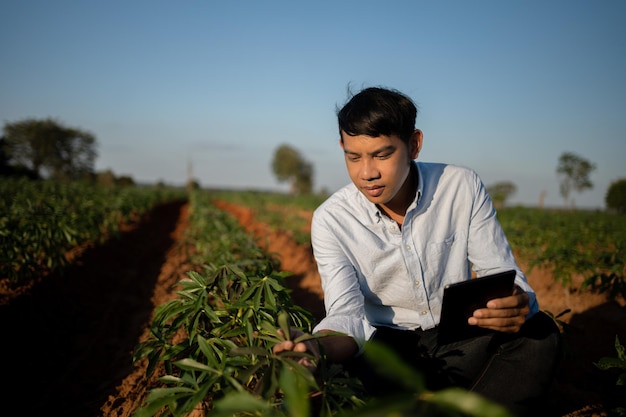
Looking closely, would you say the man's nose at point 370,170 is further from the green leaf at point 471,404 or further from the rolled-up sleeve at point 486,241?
the green leaf at point 471,404

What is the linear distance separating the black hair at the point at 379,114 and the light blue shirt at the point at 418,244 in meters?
0.31

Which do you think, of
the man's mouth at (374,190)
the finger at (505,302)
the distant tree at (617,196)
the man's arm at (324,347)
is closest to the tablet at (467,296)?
the finger at (505,302)

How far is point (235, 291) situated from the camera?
2.00 meters

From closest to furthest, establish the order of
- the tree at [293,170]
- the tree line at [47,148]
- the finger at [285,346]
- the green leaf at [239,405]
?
the green leaf at [239,405] → the finger at [285,346] → the tree line at [47,148] → the tree at [293,170]

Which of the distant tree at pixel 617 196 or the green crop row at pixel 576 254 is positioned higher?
the green crop row at pixel 576 254

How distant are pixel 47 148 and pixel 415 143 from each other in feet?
175

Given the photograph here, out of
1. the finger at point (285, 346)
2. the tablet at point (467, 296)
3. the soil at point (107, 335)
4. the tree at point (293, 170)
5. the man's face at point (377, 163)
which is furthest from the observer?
the tree at point (293, 170)

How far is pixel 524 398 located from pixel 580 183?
167ft

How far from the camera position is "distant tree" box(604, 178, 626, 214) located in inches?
1033

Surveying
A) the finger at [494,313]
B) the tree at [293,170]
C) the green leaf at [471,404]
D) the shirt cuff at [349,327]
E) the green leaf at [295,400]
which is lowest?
the tree at [293,170]

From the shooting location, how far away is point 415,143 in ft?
5.61

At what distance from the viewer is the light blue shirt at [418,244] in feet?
5.66

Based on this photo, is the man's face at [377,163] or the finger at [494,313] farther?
the man's face at [377,163]

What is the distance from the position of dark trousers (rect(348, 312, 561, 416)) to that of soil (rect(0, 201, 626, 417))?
675 millimetres
